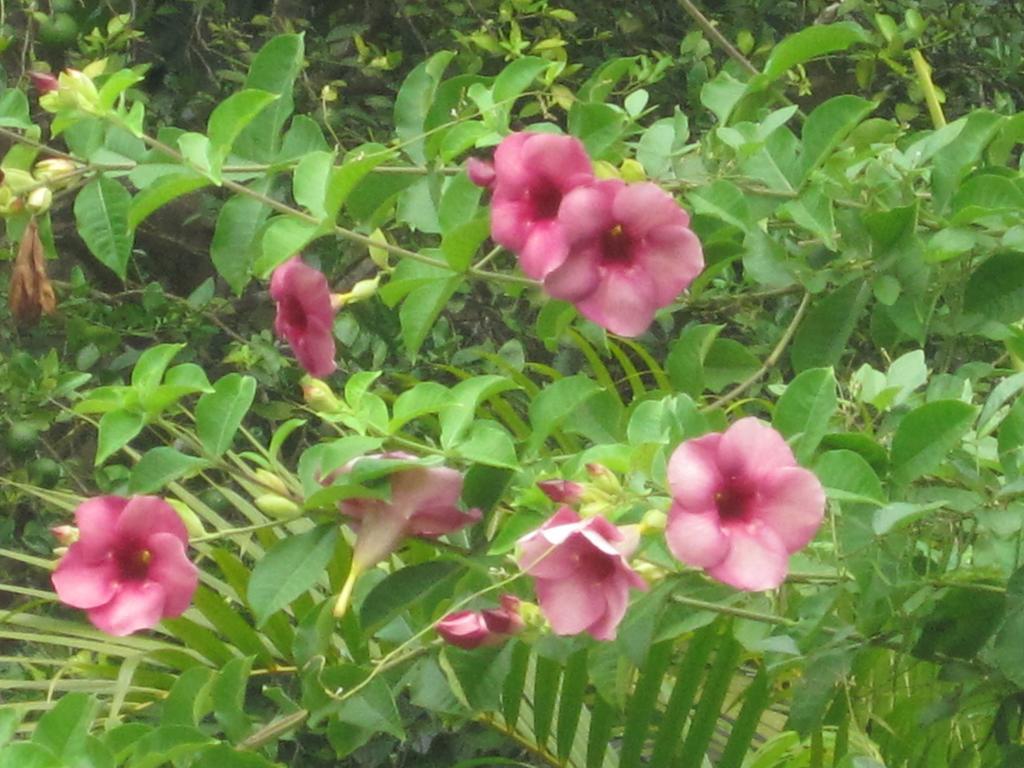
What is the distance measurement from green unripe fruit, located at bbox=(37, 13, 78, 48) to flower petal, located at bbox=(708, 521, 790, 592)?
1803 mm

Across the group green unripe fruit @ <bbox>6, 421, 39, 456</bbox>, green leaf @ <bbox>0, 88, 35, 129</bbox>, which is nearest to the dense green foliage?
green leaf @ <bbox>0, 88, 35, 129</bbox>

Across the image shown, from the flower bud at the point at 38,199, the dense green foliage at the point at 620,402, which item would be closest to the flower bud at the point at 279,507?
the dense green foliage at the point at 620,402

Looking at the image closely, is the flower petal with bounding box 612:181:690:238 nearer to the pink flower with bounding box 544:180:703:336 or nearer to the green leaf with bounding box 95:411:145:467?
the pink flower with bounding box 544:180:703:336

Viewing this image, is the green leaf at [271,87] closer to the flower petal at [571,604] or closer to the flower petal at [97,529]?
the flower petal at [97,529]

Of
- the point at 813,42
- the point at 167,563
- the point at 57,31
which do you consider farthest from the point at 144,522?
the point at 57,31

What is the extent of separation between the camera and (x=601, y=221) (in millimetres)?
A: 810

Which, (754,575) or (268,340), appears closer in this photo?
(754,575)

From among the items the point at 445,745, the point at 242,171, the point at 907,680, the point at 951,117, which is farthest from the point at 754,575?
the point at 951,117

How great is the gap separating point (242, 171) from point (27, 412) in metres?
1.41

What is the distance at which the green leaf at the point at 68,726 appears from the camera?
824 millimetres

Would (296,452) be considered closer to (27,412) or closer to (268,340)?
(268,340)

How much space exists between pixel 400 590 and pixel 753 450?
0.25 metres

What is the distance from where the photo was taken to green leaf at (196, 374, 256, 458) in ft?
2.86

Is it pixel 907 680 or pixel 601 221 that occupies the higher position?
pixel 601 221
